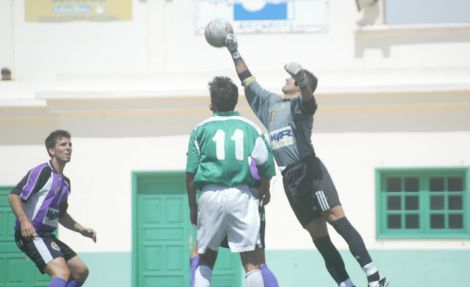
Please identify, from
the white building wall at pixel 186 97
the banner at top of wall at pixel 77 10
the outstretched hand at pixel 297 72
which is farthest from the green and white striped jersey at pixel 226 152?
the banner at top of wall at pixel 77 10

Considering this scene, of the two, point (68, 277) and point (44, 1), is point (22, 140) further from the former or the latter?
point (68, 277)

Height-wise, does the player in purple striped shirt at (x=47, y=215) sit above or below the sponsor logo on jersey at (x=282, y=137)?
below

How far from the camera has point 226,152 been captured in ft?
27.3

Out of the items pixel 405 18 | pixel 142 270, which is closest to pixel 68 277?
pixel 142 270

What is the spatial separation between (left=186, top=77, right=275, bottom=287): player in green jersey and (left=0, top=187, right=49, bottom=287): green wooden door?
22.9ft

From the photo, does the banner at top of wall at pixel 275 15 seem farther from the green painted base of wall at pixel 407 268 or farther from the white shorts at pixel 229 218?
the white shorts at pixel 229 218

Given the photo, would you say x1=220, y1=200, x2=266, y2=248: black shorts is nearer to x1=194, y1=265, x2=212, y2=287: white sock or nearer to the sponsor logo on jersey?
x1=194, y1=265, x2=212, y2=287: white sock

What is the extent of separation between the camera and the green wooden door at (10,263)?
14828 mm

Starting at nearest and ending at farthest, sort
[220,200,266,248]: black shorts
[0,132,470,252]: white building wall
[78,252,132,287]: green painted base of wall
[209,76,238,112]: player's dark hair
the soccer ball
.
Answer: [220,200,266,248]: black shorts
[209,76,238,112]: player's dark hair
the soccer ball
[0,132,470,252]: white building wall
[78,252,132,287]: green painted base of wall

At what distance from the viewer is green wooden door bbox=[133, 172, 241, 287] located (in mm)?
14609

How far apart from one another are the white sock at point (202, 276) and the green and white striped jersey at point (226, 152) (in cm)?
70

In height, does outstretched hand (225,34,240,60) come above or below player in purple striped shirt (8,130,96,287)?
above

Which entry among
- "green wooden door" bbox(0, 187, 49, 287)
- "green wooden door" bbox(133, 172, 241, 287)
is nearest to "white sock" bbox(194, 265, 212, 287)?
"green wooden door" bbox(133, 172, 241, 287)

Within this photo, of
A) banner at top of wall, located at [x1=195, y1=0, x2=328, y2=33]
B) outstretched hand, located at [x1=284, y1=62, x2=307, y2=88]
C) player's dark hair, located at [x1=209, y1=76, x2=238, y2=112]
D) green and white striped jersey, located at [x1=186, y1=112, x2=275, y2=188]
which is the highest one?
banner at top of wall, located at [x1=195, y1=0, x2=328, y2=33]
